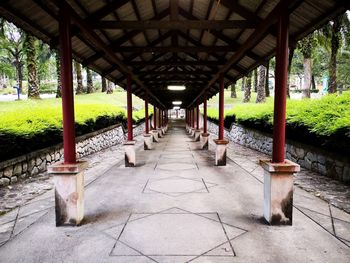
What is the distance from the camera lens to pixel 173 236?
399cm

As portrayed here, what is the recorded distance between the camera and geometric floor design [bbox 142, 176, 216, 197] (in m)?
6.39

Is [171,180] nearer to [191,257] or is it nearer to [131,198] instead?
[131,198]

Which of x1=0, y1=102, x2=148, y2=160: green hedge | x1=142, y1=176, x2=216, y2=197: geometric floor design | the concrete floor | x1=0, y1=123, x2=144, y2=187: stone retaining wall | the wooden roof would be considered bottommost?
x1=142, y1=176, x2=216, y2=197: geometric floor design

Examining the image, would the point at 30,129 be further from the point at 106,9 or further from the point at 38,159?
the point at 106,9

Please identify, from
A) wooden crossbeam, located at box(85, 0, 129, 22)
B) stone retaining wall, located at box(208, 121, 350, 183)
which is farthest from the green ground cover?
stone retaining wall, located at box(208, 121, 350, 183)

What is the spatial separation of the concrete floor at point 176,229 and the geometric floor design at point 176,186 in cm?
Answer: 2

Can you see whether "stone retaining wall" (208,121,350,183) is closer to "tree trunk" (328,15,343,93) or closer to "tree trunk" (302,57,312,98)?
"tree trunk" (328,15,343,93)

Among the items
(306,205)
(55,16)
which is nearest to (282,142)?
(306,205)

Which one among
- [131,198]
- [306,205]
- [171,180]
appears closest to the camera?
[306,205]

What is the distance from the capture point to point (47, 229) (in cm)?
428

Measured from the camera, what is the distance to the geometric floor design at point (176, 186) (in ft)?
21.0

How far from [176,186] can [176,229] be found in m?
2.65

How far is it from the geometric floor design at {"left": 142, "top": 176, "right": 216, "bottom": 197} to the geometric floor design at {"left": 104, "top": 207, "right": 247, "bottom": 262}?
4.67 ft

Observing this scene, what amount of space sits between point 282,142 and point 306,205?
175 cm
